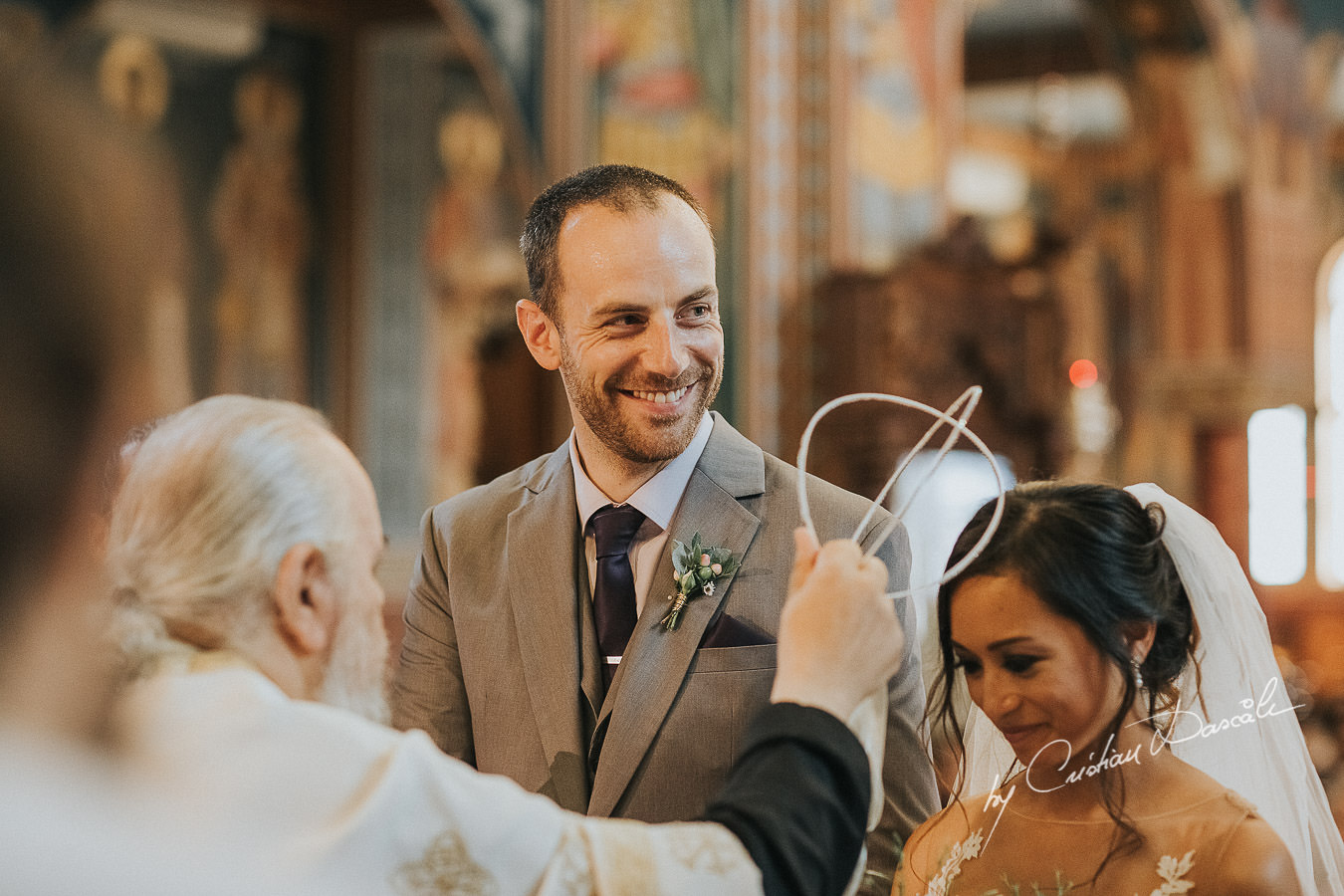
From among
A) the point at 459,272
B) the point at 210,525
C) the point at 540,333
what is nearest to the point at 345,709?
the point at 210,525

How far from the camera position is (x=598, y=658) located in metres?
2.17

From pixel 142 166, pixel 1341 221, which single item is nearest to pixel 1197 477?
pixel 1341 221

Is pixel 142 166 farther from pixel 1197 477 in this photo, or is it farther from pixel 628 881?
pixel 1197 477

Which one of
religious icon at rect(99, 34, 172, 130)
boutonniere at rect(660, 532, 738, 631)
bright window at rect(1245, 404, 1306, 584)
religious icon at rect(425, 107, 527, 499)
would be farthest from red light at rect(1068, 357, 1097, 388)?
boutonniere at rect(660, 532, 738, 631)

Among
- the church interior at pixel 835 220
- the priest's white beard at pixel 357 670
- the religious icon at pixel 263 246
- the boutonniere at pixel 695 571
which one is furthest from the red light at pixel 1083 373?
the priest's white beard at pixel 357 670

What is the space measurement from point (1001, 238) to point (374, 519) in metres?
16.6

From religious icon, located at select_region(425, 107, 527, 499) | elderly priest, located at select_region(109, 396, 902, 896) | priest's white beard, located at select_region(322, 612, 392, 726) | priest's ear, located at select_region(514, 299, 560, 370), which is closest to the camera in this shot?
elderly priest, located at select_region(109, 396, 902, 896)

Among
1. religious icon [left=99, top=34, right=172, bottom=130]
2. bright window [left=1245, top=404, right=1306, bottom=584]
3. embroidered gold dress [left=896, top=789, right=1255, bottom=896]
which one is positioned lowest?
bright window [left=1245, top=404, right=1306, bottom=584]

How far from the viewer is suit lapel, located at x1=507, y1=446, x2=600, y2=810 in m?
2.10

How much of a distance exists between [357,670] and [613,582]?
0.53 metres

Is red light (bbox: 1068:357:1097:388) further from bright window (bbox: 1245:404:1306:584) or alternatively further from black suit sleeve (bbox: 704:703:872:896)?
black suit sleeve (bbox: 704:703:872:896)

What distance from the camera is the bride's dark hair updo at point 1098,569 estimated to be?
6.59ft

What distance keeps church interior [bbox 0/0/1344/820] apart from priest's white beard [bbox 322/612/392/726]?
3.98 meters

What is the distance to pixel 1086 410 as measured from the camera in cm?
1417
